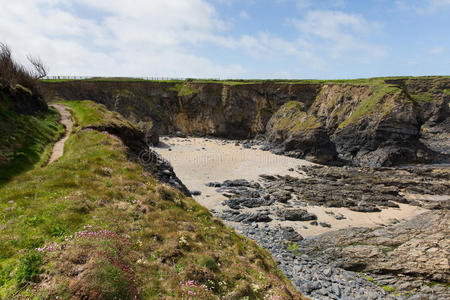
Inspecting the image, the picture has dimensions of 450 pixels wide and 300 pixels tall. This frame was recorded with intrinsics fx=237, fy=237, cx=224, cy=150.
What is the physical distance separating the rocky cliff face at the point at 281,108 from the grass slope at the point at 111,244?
158 ft

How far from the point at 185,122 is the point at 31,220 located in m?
79.1

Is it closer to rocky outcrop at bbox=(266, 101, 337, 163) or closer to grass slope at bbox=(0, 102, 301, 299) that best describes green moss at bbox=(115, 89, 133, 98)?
rocky outcrop at bbox=(266, 101, 337, 163)

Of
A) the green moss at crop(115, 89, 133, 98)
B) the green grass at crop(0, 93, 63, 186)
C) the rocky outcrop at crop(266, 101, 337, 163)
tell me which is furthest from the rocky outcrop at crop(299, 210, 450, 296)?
the green moss at crop(115, 89, 133, 98)

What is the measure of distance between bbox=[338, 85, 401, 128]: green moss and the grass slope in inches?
2228

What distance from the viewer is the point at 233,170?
1845 inches

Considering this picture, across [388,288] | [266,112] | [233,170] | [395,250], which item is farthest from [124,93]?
[388,288]

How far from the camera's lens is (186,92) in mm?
87750

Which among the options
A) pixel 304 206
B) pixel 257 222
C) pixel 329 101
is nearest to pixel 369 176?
pixel 304 206

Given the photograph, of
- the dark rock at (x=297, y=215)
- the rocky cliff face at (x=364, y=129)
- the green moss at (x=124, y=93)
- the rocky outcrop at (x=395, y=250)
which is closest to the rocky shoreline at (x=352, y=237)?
the rocky outcrop at (x=395, y=250)

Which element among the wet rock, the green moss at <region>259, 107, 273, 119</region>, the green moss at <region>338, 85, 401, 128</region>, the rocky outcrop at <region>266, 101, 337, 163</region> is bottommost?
the wet rock

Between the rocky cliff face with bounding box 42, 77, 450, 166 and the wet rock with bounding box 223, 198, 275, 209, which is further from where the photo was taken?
the rocky cliff face with bounding box 42, 77, 450, 166

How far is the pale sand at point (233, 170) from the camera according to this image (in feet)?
90.3

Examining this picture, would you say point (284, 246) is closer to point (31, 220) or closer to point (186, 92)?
point (31, 220)

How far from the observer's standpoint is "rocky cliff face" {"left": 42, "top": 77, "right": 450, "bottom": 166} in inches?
2295
